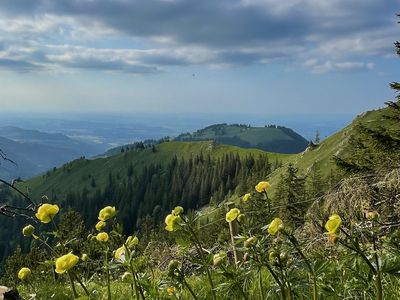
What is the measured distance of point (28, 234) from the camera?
3180 mm

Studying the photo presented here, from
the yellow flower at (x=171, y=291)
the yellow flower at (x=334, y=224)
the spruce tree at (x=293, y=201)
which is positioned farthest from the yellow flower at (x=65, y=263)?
the spruce tree at (x=293, y=201)

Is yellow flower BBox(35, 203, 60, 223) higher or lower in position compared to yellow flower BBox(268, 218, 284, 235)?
lower

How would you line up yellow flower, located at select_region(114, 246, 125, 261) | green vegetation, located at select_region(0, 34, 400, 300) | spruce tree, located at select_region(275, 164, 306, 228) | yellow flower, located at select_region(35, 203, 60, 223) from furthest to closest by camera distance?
spruce tree, located at select_region(275, 164, 306, 228) < yellow flower, located at select_region(114, 246, 125, 261) < yellow flower, located at select_region(35, 203, 60, 223) < green vegetation, located at select_region(0, 34, 400, 300)

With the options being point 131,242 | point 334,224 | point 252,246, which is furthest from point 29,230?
point 334,224

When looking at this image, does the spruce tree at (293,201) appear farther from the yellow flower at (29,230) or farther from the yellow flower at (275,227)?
the yellow flower at (29,230)

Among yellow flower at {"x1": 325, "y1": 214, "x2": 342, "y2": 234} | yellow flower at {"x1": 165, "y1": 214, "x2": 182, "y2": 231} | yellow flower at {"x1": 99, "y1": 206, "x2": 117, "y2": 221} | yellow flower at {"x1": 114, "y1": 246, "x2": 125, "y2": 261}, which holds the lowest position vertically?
yellow flower at {"x1": 114, "y1": 246, "x2": 125, "y2": 261}

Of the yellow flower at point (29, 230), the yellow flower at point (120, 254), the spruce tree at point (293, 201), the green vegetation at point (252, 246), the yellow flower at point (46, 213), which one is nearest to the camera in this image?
the green vegetation at point (252, 246)

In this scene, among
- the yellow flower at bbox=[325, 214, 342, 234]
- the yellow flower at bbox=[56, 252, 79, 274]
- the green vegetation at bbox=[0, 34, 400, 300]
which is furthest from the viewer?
the green vegetation at bbox=[0, 34, 400, 300]

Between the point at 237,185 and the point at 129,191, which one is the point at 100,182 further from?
the point at 237,185

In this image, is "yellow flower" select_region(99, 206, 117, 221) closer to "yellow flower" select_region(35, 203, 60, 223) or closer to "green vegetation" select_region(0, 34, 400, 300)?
"green vegetation" select_region(0, 34, 400, 300)

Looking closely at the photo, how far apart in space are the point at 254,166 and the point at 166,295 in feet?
497

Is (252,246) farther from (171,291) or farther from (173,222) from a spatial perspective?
(171,291)

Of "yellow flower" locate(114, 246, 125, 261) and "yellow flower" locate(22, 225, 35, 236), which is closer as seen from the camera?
"yellow flower" locate(114, 246, 125, 261)

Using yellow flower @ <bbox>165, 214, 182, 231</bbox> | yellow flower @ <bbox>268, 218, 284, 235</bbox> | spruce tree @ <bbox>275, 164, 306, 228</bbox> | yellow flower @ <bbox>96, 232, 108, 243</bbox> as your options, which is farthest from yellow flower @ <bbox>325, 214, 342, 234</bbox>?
spruce tree @ <bbox>275, 164, 306, 228</bbox>
